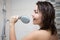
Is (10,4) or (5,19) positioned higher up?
(10,4)

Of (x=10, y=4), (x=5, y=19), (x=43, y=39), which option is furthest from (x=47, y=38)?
(x=10, y=4)

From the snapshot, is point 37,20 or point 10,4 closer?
point 37,20

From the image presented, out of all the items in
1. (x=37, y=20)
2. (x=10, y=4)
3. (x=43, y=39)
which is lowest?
(x=43, y=39)

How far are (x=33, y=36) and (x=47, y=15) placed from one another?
0.18 metres

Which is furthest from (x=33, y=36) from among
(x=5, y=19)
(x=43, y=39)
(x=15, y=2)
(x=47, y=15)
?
(x=15, y=2)

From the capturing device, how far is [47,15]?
3.16 feet

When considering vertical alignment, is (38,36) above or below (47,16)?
below

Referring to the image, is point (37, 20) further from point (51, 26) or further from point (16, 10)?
point (16, 10)

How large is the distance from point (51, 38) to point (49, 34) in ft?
0.10

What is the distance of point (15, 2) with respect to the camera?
1688 mm

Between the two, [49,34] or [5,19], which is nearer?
[49,34]

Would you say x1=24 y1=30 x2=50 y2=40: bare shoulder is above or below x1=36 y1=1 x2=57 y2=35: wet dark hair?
below

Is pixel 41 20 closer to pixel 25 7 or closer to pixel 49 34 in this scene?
pixel 49 34

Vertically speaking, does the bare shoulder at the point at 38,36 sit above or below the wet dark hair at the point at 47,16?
below
